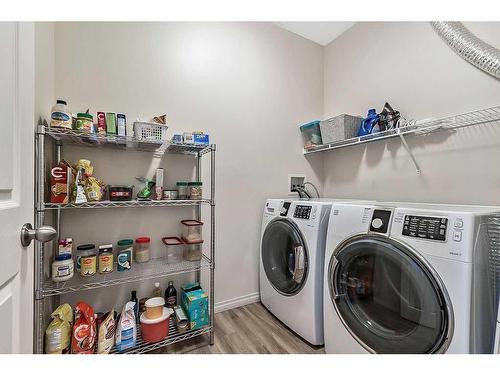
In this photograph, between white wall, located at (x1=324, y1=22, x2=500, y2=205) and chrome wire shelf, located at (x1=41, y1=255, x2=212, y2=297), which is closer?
chrome wire shelf, located at (x1=41, y1=255, x2=212, y2=297)

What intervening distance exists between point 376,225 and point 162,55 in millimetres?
1754

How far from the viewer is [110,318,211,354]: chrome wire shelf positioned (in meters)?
1.25

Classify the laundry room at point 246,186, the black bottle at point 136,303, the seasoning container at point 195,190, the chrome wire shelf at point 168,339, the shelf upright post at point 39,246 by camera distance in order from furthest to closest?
the seasoning container at point 195,190 < the black bottle at point 136,303 < the chrome wire shelf at point 168,339 < the shelf upright post at point 39,246 < the laundry room at point 246,186

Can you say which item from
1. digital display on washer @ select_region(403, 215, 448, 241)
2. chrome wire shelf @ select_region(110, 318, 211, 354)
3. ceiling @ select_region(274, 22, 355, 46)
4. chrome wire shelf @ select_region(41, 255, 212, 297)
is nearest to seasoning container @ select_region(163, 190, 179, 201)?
chrome wire shelf @ select_region(41, 255, 212, 297)

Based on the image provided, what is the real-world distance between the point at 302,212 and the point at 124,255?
3.74ft

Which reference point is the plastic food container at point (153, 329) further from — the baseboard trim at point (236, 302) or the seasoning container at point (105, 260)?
the baseboard trim at point (236, 302)

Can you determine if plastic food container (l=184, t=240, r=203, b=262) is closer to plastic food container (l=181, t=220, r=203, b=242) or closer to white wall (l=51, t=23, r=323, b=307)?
plastic food container (l=181, t=220, r=203, b=242)

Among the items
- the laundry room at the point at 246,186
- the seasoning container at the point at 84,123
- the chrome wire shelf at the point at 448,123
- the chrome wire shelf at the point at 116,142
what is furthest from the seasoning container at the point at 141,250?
the chrome wire shelf at the point at 448,123

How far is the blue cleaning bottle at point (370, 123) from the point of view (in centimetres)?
175

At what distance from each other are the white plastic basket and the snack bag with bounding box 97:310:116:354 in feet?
3.35

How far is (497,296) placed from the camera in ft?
3.00

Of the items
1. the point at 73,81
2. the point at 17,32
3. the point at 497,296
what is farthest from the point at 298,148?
the point at 17,32

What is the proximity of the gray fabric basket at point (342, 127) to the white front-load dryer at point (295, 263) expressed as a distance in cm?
69

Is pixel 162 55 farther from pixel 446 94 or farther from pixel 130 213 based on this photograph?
pixel 446 94
